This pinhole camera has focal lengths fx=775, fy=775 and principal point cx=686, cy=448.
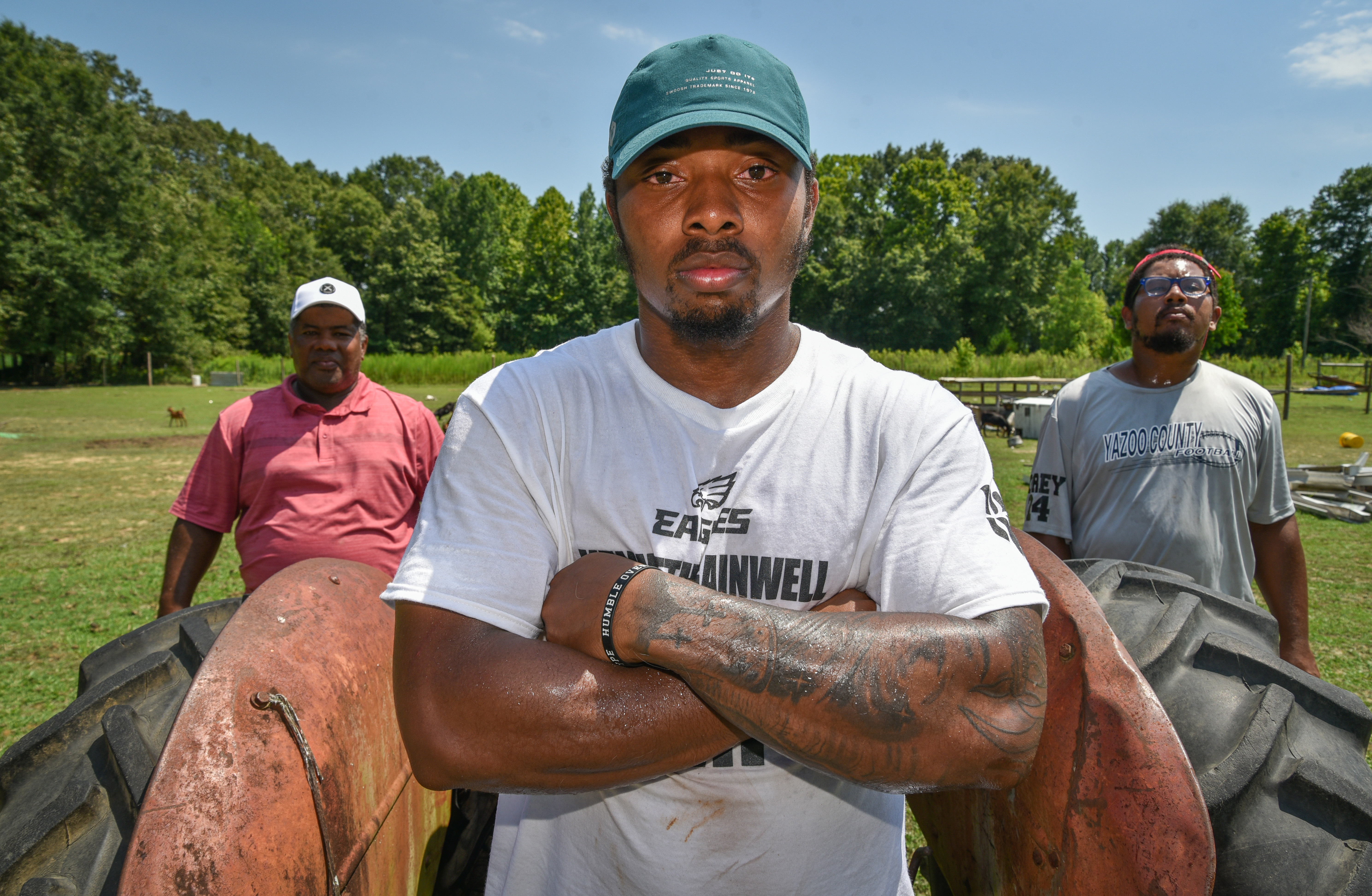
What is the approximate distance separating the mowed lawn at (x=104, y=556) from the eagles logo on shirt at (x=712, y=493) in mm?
4968

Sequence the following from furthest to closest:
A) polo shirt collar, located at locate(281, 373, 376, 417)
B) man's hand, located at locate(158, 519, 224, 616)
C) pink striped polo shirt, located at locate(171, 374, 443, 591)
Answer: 1. polo shirt collar, located at locate(281, 373, 376, 417)
2. man's hand, located at locate(158, 519, 224, 616)
3. pink striped polo shirt, located at locate(171, 374, 443, 591)

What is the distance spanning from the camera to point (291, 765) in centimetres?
130

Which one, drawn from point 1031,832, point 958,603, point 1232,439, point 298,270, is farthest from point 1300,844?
point 298,270

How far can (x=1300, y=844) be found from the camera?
5.00ft

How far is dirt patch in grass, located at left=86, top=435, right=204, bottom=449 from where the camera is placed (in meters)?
16.9

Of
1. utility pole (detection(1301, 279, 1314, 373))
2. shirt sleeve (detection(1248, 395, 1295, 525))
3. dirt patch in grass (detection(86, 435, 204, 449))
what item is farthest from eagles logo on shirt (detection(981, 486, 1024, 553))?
utility pole (detection(1301, 279, 1314, 373))

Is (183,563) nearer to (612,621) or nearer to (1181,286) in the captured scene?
(612,621)

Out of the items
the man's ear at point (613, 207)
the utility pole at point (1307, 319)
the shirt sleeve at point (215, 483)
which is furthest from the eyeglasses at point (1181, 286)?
the utility pole at point (1307, 319)

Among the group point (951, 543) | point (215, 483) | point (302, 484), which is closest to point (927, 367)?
point (302, 484)

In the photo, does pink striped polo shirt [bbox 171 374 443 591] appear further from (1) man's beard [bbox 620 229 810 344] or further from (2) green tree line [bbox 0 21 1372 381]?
(2) green tree line [bbox 0 21 1372 381]

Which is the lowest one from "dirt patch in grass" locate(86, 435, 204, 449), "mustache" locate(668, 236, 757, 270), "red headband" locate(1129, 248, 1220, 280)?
"dirt patch in grass" locate(86, 435, 204, 449)

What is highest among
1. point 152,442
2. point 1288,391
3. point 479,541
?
point 1288,391

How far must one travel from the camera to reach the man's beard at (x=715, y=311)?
1.58 meters

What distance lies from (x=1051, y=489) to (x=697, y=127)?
9.26 feet
